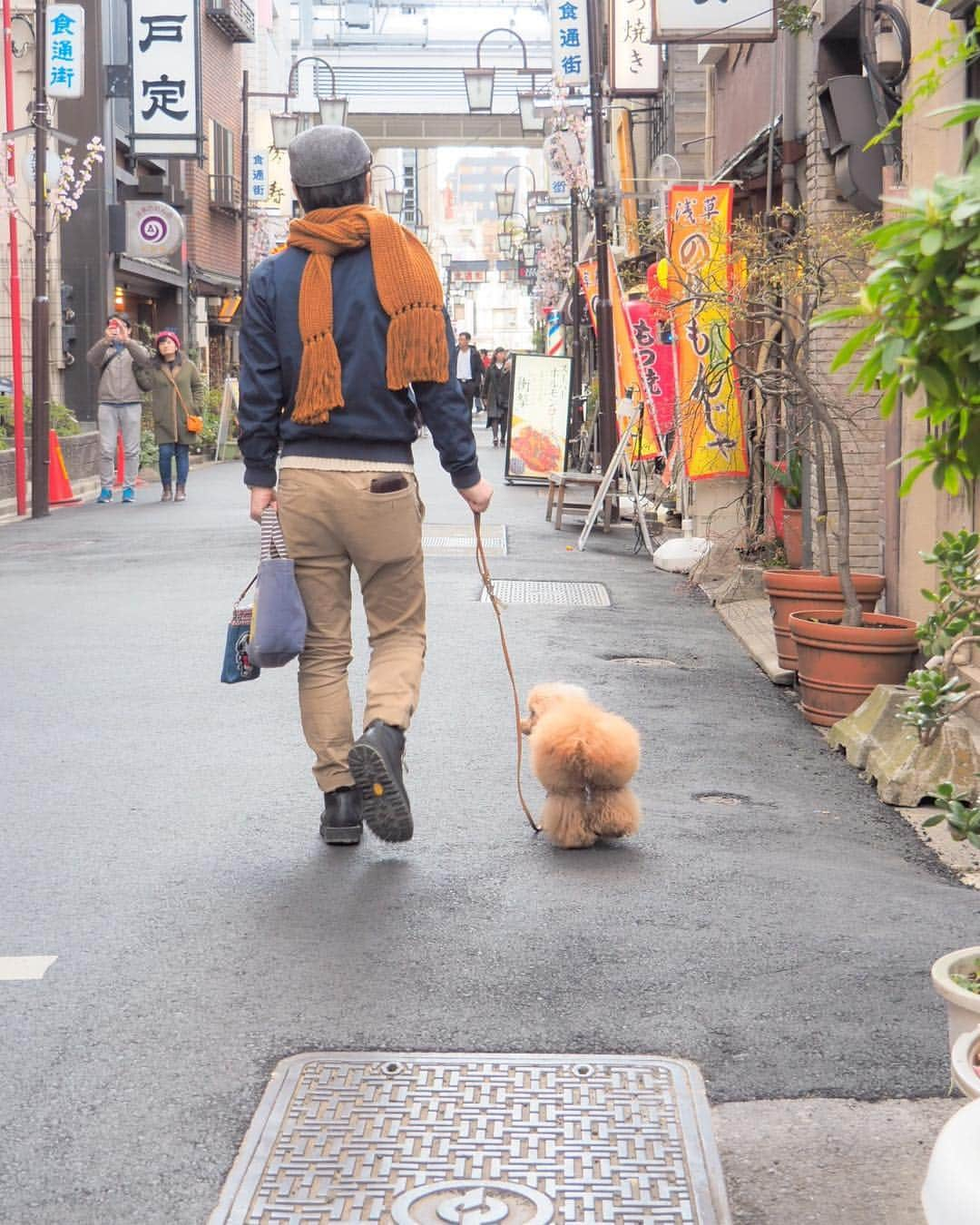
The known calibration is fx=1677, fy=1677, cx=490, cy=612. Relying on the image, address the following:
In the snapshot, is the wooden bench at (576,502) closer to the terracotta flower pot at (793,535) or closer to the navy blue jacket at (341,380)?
the terracotta flower pot at (793,535)

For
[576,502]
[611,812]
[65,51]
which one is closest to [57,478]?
[576,502]

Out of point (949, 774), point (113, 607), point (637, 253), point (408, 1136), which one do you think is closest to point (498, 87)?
point (637, 253)

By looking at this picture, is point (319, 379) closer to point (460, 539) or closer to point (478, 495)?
point (478, 495)

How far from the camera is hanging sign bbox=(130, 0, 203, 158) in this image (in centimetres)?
2602

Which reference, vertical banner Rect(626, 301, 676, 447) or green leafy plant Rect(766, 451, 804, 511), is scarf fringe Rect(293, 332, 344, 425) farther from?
vertical banner Rect(626, 301, 676, 447)

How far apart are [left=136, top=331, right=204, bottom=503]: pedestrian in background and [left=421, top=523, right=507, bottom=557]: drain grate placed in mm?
4091

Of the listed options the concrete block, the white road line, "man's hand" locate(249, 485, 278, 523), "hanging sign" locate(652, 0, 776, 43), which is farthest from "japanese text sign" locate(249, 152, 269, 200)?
the white road line

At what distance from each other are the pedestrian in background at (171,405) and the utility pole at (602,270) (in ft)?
16.0

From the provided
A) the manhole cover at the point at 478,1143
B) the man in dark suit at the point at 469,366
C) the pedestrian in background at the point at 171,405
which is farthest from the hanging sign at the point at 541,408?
the manhole cover at the point at 478,1143

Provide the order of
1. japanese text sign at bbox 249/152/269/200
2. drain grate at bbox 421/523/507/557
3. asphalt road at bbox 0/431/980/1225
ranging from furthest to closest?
japanese text sign at bbox 249/152/269/200 → drain grate at bbox 421/523/507/557 → asphalt road at bbox 0/431/980/1225

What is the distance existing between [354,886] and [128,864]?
30.3 inches

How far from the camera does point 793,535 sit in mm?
12484

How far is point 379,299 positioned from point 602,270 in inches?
552

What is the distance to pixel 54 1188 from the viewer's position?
3.11m
